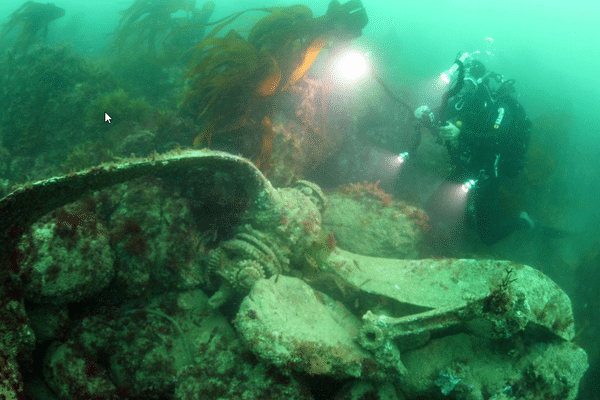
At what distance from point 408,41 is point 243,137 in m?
22.0

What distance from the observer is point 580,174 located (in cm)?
1073

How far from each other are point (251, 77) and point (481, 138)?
4.79 meters

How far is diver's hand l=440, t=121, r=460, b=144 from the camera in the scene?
5828 millimetres

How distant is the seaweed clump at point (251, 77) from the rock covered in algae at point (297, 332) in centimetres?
208

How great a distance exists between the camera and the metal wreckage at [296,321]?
90.4 inches

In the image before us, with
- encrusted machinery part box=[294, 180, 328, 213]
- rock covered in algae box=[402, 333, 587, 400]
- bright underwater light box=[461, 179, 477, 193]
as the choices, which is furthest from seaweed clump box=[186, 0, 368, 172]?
bright underwater light box=[461, 179, 477, 193]

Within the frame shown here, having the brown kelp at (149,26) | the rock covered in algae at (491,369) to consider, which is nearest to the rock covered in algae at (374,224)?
the rock covered in algae at (491,369)

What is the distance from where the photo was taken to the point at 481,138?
19.1 feet

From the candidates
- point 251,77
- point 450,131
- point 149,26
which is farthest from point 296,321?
point 149,26

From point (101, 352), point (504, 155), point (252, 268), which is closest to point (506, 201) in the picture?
point (504, 155)

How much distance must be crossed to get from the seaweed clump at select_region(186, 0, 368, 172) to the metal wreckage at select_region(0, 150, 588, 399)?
1.03 metres

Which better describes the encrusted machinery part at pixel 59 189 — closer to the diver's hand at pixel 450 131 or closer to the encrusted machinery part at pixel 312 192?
the encrusted machinery part at pixel 312 192

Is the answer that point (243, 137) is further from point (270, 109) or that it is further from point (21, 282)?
point (21, 282)

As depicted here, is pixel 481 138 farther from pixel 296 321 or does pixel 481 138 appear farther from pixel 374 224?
Answer: pixel 296 321
